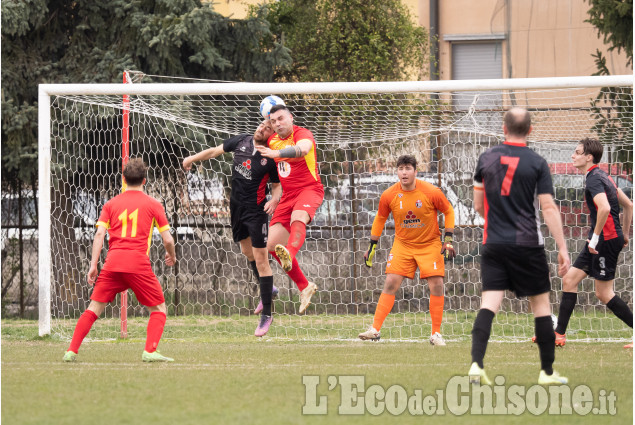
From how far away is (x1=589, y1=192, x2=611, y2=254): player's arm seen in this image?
334 inches

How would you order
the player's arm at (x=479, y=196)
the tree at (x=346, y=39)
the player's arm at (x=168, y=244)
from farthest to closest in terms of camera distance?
the tree at (x=346, y=39), the player's arm at (x=168, y=244), the player's arm at (x=479, y=196)

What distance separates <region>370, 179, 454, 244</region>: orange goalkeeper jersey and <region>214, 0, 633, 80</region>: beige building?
12713 millimetres

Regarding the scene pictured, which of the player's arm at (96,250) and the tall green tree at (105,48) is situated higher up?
the tall green tree at (105,48)

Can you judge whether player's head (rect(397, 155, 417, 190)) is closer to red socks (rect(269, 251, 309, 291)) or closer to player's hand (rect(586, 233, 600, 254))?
red socks (rect(269, 251, 309, 291))

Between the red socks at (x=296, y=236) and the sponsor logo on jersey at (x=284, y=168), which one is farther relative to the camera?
the sponsor logo on jersey at (x=284, y=168)

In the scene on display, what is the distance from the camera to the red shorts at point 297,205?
917 centimetres

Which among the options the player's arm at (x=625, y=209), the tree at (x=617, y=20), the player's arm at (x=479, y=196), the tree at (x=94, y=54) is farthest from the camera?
the tree at (x=94, y=54)

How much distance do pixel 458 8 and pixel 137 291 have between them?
54.3ft

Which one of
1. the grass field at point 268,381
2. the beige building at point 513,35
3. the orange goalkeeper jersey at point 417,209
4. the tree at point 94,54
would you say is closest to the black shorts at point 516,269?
the grass field at point 268,381

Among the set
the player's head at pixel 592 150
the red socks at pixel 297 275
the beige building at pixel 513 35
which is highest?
the beige building at pixel 513 35

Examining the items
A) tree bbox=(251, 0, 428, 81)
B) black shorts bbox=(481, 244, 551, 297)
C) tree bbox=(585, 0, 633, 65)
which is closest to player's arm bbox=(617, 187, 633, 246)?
black shorts bbox=(481, 244, 551, 297)

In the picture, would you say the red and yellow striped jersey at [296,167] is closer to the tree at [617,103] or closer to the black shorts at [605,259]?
the black shorts at [605,259]

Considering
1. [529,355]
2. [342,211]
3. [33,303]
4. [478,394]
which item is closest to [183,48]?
[342,211]

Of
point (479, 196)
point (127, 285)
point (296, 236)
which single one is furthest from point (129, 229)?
point (479, 196)
